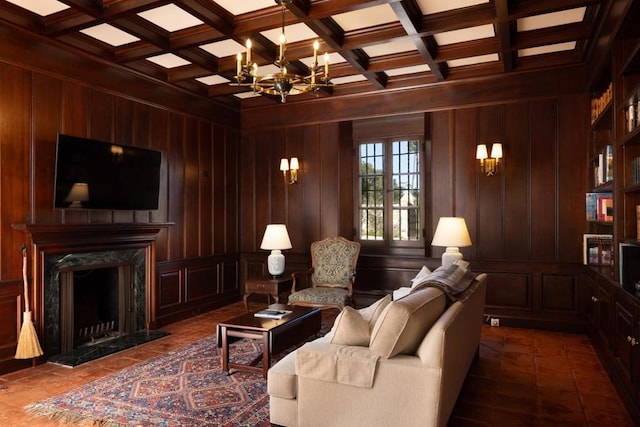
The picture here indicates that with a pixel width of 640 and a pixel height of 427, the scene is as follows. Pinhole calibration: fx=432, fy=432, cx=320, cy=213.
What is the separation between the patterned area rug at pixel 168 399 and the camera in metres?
2.86

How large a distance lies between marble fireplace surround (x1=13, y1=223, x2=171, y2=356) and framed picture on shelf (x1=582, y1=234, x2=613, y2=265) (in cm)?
486

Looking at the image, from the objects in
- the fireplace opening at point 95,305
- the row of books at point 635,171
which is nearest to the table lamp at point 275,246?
the fireplace opening at point 95,305

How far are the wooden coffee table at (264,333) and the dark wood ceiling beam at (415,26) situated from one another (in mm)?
2806

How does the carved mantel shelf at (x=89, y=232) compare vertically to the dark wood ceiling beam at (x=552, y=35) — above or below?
below

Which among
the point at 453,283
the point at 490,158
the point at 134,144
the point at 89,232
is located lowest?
the point at 453,283

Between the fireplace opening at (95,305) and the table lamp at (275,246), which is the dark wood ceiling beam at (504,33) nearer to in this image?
the table lamp at (275,246)

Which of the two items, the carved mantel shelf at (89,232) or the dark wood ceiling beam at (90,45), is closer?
the carved mantel shelf at (89,232)

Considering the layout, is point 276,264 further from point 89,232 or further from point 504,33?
point 504,33

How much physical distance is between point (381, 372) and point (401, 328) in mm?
251

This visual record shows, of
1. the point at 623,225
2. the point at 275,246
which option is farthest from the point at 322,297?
the point at 623,225

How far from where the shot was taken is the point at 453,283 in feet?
9.60

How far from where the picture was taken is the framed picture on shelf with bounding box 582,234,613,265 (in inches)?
179

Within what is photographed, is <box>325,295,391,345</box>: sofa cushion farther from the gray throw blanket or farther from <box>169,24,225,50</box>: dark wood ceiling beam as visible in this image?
<box>169,24,225,50</box>: dark wood ceiling beam

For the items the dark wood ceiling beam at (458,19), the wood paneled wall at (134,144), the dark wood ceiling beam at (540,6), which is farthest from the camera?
the wood paneled wall at (134,144)
